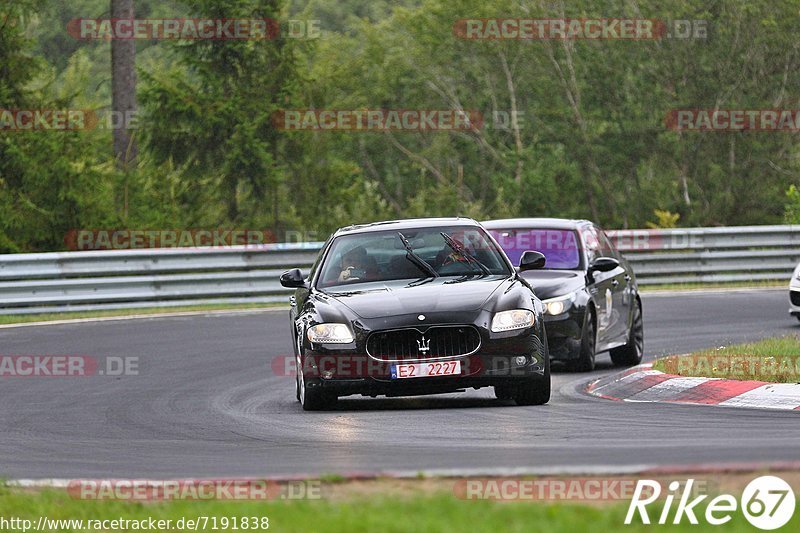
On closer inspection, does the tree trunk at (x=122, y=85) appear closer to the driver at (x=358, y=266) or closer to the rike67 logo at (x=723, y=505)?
the driver at (x=358, y=266)

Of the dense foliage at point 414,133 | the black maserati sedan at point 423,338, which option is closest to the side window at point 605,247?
the black maserati sedan at point 423,338

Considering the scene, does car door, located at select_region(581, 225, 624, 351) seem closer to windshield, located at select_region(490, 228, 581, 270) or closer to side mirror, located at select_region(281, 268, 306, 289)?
windshield, located at select_region(490, 228, 581, 270)

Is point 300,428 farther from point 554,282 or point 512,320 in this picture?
point 554,282

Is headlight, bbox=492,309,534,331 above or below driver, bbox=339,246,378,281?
below

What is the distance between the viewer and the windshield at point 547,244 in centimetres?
1631

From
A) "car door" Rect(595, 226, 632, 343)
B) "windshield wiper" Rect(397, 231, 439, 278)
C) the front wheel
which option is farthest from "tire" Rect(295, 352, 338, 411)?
"car door" Rect(595, 226, 632, 343)

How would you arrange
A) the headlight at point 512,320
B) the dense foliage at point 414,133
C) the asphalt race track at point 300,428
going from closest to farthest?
the asphalt race track at point 300,428 → the headlight at point 512,320 → the dense foliage at point 414,133

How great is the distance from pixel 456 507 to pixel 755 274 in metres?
21.9

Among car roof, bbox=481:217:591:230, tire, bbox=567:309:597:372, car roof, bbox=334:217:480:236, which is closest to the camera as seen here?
car roof, bbox=334:217:480:236

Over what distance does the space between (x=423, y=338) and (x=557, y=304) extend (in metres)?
3.70

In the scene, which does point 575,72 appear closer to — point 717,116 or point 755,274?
point 717,116

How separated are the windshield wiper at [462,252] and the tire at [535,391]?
117 centimetres

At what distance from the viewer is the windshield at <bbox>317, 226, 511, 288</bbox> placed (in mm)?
13188

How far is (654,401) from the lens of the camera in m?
12.6
